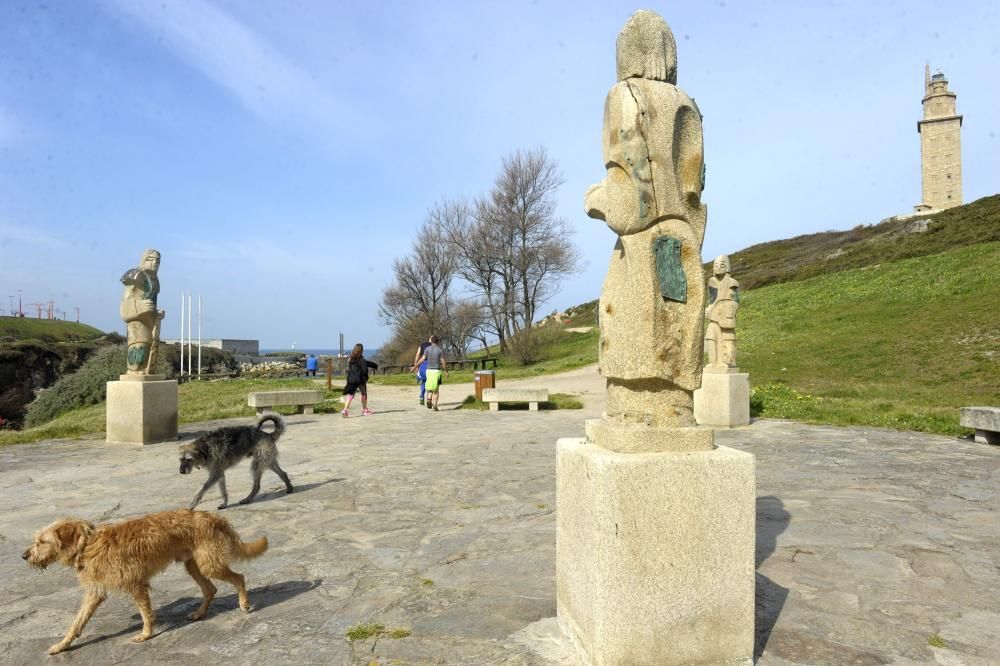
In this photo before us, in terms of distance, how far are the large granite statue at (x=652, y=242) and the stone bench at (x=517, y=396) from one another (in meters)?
11.6

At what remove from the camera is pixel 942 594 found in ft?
11.7

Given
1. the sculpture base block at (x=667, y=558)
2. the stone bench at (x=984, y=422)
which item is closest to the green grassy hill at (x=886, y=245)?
the stone bench at (x=984, y=422)

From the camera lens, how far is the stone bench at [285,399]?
44.2 feet

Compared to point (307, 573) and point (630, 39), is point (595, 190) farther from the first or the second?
point (307, 573)

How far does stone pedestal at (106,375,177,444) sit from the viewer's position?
962 cm

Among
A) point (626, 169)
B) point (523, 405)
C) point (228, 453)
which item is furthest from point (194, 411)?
point (626, 169)

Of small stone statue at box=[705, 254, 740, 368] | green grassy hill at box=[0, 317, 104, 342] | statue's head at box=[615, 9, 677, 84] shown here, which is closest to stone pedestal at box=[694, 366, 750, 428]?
small stone statue at box=[705, 254, 740, 368]

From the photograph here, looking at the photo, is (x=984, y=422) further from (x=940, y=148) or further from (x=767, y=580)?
(x=940, y=148)

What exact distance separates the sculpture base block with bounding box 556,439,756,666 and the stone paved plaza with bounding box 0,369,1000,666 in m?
0.36

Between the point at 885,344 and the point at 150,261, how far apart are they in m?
20.0

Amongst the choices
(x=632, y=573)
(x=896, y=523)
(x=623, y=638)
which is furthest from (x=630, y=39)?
(x=896, y=523)

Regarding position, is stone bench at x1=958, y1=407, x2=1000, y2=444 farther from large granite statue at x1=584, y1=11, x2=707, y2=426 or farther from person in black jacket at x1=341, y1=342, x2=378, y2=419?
person in black jacket at x1=341, y1=342, x2=378, y2=419

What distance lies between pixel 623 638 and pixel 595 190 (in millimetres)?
2022

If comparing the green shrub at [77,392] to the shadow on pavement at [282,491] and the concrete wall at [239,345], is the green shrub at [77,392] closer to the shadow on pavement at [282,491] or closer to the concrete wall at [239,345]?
the shadow on pavement at [282,491]
